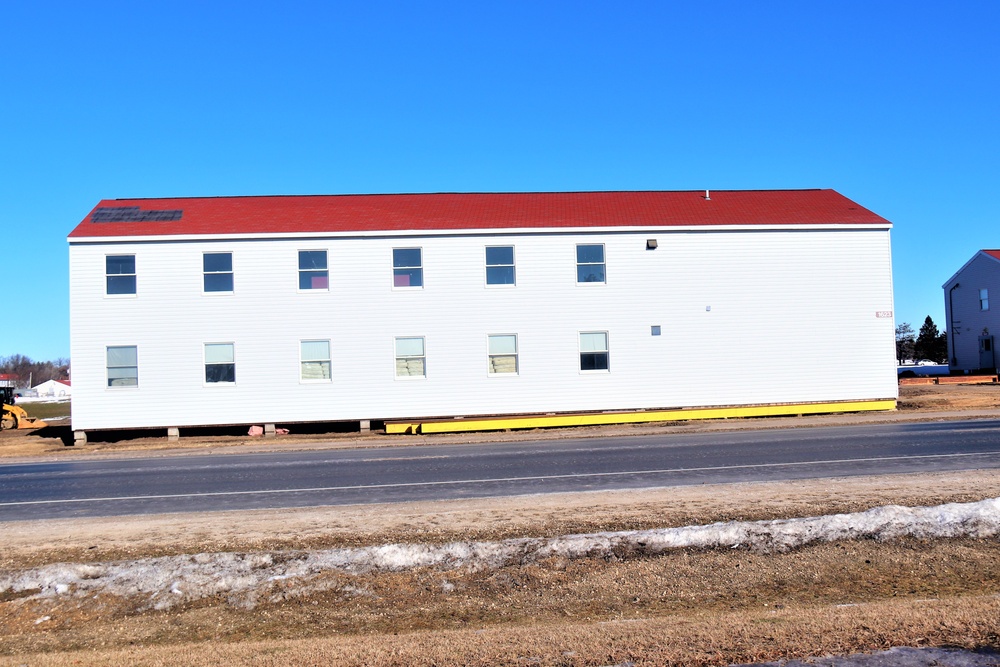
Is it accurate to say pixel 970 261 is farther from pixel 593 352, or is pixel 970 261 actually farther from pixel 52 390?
pixel 52 390

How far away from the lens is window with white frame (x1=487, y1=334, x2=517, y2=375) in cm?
2552

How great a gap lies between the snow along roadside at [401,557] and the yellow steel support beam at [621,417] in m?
16.2

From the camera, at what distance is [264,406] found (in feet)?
81.6

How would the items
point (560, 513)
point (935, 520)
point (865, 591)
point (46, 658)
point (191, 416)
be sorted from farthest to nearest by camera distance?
point (191, 416) → point (560, 513) → point (935, 520) → point (865, 591) → point (46, 658)

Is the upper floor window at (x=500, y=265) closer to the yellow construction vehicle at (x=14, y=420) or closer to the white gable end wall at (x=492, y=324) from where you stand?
the white gable end wall at (x=492, y=324)

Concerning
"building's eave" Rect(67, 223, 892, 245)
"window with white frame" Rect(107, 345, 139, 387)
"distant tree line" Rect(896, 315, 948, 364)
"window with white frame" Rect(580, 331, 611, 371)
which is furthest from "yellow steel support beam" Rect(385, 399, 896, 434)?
"distant tree line" Rect(896, 315, 948, 364)

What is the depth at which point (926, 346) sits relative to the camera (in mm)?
72000

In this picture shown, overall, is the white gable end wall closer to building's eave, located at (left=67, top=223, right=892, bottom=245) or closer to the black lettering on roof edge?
building's eave, located at (left=67, top=223, right=892, bottom=245)

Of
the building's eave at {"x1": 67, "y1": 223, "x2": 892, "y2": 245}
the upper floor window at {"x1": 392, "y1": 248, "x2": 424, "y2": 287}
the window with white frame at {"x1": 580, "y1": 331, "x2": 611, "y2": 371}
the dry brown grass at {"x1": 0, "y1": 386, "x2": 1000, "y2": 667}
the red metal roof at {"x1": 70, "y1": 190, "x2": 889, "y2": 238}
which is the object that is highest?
the red metal roof at {"x1": 70, "y1": 190, "x2": 889, "y2": 238}

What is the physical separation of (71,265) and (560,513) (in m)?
20.6

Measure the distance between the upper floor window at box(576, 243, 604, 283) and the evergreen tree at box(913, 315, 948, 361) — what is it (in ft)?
183

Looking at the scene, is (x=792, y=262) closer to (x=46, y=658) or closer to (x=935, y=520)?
(x=935, y=520)

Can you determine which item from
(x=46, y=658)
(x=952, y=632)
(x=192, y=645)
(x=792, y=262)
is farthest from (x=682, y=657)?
(x=792, y=262)

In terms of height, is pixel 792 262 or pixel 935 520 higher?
pixel 792 262
